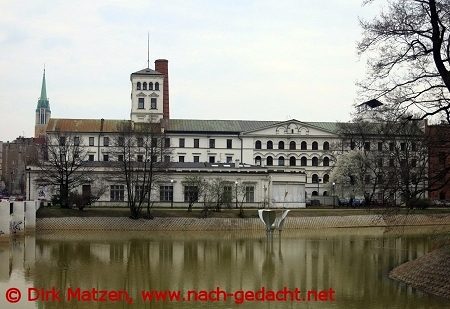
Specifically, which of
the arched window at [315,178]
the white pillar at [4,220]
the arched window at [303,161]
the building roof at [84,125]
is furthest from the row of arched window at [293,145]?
the white pillar at [4,220]

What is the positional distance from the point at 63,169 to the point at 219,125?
3485 cm

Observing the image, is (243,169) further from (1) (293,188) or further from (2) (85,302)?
(2) (85,302)

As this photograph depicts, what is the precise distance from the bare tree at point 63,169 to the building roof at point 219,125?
24.1 metres

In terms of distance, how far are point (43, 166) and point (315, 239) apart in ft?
105

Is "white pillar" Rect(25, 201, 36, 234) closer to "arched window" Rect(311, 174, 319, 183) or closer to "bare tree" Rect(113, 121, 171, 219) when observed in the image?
"bare tree" Rect(113, 121, 171, 219)

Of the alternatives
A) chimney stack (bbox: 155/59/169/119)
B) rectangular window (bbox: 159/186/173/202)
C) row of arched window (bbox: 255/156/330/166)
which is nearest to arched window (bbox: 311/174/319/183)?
row of arched window (bbox: 255/156/330/166)

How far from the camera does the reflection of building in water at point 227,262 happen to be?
2759 cm

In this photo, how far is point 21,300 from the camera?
23422 millimetres

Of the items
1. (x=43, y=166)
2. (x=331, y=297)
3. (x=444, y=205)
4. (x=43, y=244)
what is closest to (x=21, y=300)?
(x=331, y=297)

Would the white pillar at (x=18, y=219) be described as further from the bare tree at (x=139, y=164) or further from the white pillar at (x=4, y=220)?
the bare tree at (x=139, y=164)

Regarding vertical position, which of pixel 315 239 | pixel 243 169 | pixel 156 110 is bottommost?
pixel 315 239

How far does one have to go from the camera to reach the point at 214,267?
109 ft

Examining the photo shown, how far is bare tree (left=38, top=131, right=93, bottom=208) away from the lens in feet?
206

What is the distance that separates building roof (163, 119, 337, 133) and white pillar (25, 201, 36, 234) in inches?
1561
